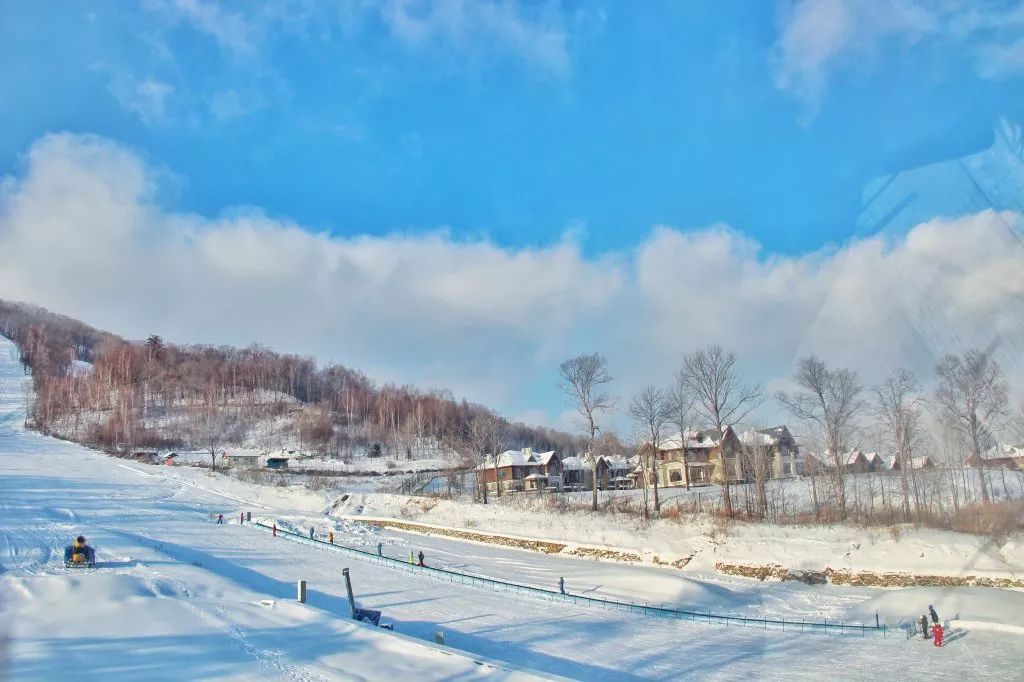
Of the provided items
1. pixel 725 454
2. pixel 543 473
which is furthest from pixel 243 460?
pixel 725 454

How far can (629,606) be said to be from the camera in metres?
24.2

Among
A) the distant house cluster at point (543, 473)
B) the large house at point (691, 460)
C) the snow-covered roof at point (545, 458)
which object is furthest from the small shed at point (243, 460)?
the large house at point (691, 460)

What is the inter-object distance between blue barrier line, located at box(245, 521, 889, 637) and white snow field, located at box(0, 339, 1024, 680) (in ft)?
1.91

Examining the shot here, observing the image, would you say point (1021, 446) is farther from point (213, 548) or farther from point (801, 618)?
point (213, 548)

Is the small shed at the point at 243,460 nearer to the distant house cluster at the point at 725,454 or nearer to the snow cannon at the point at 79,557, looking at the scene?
the distant house cluster at the point at 725,454

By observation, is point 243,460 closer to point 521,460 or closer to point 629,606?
point 521,460

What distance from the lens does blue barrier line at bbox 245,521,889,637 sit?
69.9 ft

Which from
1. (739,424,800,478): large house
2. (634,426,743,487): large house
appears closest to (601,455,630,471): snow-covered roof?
(634,426,743,487): large house

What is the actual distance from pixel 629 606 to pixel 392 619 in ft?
27.2

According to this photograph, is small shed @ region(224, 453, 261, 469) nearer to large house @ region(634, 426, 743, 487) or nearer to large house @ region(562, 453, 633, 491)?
large house @ region(562, 453, 633, 491)

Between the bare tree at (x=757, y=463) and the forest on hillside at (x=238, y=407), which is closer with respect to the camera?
the bare tree at (x=757, y=463)

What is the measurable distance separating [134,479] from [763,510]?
5180 centimetres

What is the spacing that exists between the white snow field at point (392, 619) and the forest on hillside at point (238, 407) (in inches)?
2055

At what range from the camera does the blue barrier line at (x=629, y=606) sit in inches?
838
